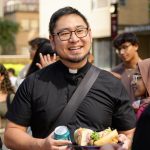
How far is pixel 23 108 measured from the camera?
136 inches

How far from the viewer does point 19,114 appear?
3.46 metres

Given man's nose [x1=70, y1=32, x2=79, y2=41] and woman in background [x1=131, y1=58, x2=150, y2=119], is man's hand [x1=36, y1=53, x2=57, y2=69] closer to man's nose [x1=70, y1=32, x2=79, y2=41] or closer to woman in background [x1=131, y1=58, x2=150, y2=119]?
woman in background [x1=131, y1=58, x2=150, y2=119]

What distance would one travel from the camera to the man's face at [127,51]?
256 inches

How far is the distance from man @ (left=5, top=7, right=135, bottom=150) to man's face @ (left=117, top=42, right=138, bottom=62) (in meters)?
2.98

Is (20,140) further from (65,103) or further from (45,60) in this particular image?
(45,60)

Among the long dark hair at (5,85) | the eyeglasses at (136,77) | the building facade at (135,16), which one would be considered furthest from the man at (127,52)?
the building facade at (135,16)

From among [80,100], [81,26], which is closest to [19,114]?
[80,100]

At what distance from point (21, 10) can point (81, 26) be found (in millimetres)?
75968

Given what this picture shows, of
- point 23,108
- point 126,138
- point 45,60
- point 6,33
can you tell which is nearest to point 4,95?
point 45,60

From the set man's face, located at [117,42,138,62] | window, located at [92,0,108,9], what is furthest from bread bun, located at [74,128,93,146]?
window, located at [92,0,108,9]

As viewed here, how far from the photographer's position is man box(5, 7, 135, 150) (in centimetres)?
341

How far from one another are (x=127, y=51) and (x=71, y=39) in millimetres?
3126

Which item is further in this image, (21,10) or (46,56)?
(21,10)

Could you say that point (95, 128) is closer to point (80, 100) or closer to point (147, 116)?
point (80, 100)
